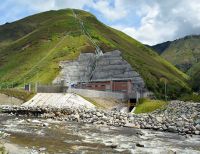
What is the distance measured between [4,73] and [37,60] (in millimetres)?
15142

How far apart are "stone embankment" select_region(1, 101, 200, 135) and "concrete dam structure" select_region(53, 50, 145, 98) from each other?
3866 centimetres

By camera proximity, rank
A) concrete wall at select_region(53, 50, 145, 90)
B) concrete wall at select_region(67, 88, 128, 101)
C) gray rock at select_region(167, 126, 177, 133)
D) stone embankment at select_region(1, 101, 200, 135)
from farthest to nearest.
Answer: concrete wall at select_region(53, 50, 145, 90) < concrete wall at select_region(67, 88, 128, 101) < stone embankment at select_region(1, 101, 200, 135) < gray rock at select_region(167, 126, 177, 133)

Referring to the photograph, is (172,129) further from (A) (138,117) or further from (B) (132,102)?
(B) (132,102)

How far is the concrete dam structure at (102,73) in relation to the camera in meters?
124

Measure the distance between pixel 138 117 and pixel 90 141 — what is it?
1040 inches

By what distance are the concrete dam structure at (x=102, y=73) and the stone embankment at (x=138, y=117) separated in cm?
3866

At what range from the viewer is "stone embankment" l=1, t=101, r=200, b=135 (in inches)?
2373

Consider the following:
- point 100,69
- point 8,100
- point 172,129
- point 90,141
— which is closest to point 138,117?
point 172,129

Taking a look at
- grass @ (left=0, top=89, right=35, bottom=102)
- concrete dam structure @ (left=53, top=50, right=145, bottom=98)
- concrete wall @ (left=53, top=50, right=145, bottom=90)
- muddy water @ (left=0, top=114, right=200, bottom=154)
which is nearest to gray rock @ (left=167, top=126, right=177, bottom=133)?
muddy water @ (left=0, top=114, right=200, bottom=154)

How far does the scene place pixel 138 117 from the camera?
6988 cm

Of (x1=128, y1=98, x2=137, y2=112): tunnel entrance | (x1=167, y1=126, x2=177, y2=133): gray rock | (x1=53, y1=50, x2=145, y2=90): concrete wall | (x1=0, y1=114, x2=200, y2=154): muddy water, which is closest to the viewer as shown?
(x1=0, y1=114, x2=200, y2=154): muddy water

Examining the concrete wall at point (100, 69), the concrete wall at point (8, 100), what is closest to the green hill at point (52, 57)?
the concrete wall at point (100, 69)

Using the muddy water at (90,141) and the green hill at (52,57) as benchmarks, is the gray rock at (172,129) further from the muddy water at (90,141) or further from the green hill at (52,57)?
the green hill at (52,57)

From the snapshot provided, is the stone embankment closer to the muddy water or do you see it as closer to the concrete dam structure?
the muddy water
